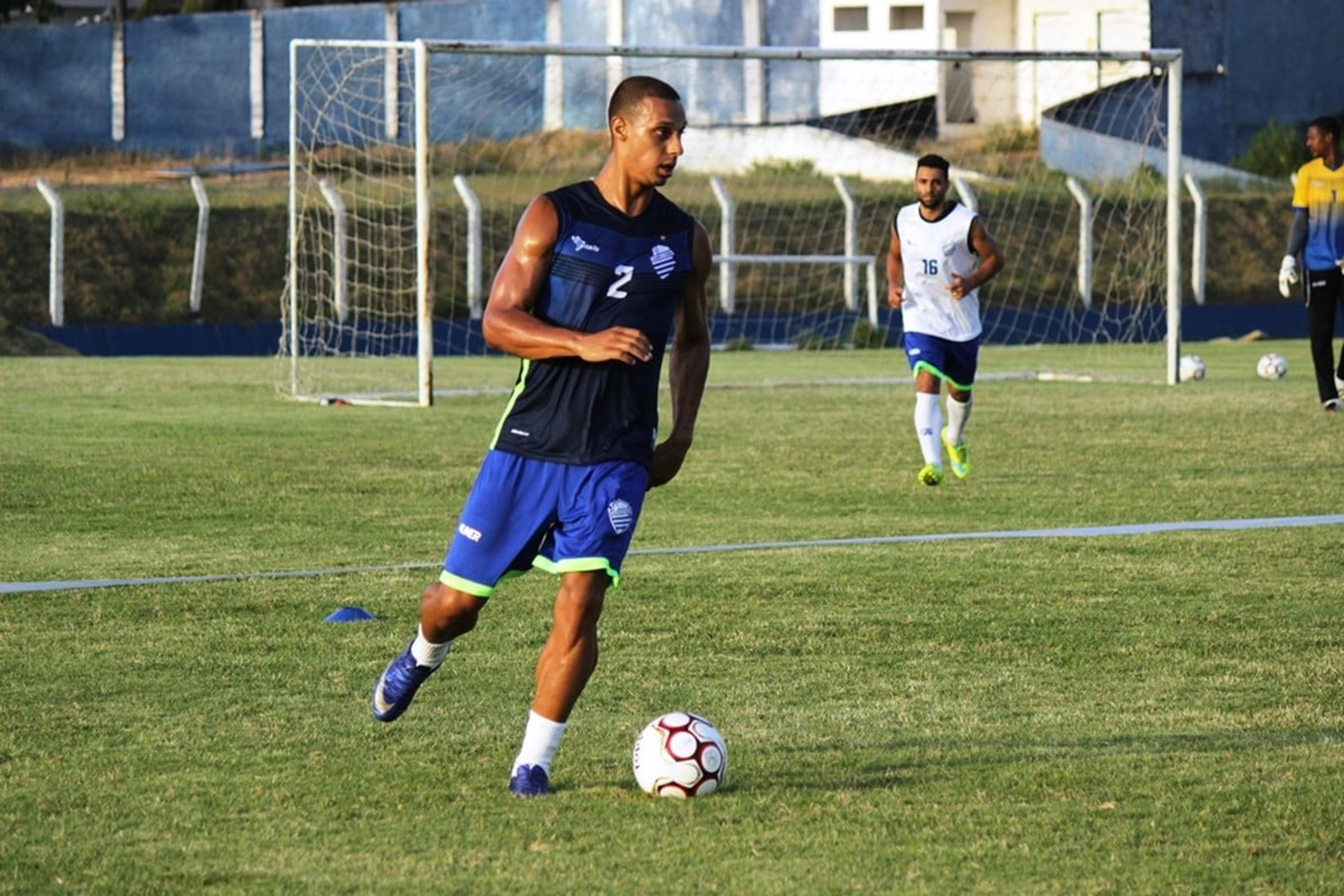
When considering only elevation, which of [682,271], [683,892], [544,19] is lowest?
[683,892]

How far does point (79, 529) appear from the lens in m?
11.3

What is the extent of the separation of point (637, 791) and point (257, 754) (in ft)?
3.58

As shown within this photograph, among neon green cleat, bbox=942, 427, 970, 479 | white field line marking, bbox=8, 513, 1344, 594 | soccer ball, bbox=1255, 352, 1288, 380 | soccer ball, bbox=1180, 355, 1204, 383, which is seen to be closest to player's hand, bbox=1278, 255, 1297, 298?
soccer ball, bbox=1180, 355, 1204, 383

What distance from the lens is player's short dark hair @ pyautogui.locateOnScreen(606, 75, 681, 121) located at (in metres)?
5.89

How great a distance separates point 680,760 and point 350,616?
3074mm

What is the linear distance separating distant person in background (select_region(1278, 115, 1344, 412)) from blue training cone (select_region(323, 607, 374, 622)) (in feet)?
36.7

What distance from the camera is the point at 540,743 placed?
5.76 meters

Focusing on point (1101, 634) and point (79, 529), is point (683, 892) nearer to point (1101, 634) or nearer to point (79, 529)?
point (1101, 634)

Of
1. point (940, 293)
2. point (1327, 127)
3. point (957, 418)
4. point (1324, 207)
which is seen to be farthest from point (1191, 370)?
point (957, 418)

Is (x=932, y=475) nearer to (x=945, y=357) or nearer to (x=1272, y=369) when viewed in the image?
(x=945, y=357)

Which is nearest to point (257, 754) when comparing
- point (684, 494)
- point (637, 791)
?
point (637, 791)

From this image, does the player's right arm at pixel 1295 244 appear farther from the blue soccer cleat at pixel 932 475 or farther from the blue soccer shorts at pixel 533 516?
the blue soccer shorts at pixel 533 516

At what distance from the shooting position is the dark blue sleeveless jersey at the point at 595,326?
5.94 meters

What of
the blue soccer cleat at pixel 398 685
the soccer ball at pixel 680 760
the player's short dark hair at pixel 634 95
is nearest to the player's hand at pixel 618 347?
the player's short dark hair at pixel 634 95
